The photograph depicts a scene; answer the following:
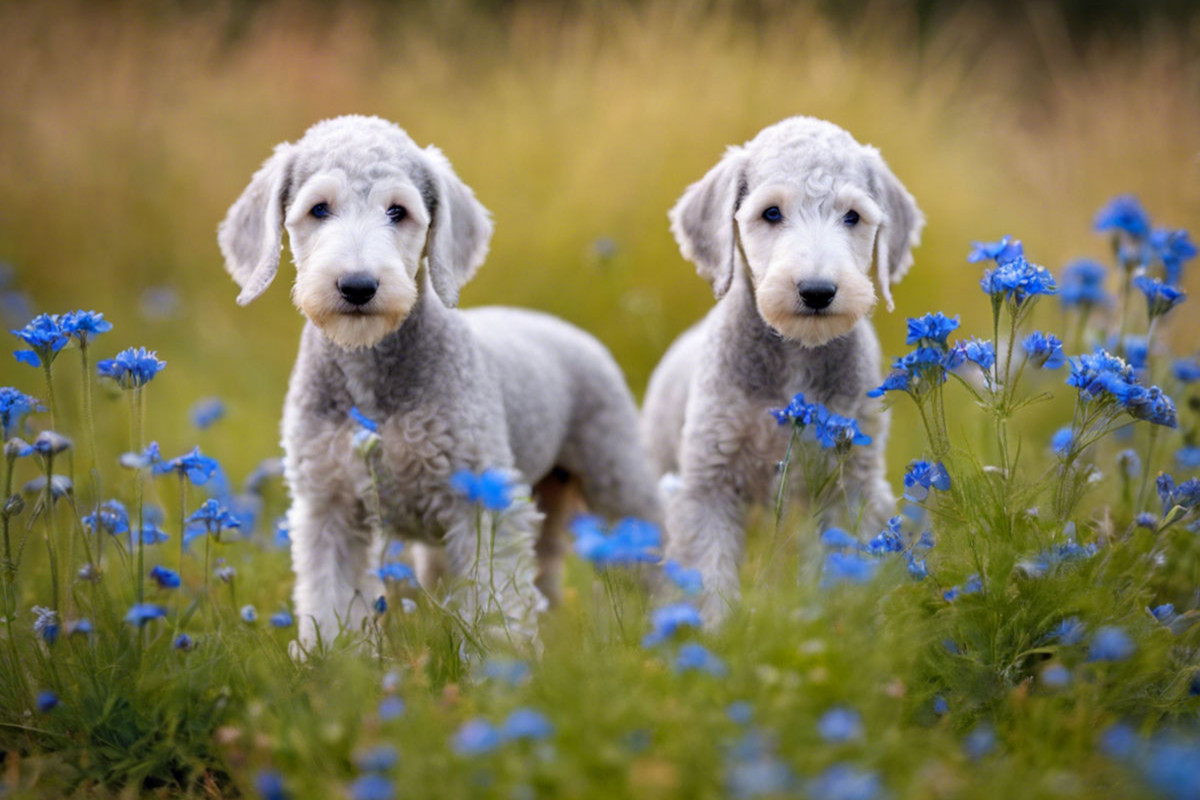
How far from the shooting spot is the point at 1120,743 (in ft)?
7.80

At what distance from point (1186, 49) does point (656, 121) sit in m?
6.72

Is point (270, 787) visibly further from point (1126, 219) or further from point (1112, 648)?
point (1126, 219)

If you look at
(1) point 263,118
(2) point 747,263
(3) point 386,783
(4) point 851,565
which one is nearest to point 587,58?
(1) point 263,118

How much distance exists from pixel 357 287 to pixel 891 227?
6.64 ft

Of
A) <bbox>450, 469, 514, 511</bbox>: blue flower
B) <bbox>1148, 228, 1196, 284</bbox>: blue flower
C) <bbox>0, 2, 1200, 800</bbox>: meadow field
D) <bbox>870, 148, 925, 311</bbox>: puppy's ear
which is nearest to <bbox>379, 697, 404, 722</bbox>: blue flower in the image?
<bbox>0, 2, 1200, 800</bbox>: meadow field

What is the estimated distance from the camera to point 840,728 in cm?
228

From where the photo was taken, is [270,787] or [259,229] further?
[259,229]

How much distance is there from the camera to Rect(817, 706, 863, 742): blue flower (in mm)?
2279

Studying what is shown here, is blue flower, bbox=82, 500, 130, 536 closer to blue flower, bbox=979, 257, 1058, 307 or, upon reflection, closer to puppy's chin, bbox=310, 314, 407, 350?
puppy's chin, bbox=310, 314, 407, 350

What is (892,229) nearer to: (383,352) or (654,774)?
(383,352)

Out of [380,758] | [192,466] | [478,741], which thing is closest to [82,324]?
[192,466]

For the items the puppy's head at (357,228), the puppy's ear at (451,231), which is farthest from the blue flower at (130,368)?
the puppy's ear at (451,231)

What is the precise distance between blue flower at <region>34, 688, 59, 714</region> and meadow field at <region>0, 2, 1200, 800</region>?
0.19 ft

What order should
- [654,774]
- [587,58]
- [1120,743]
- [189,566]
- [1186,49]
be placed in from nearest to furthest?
1. [654,774]
2. [1120,743]
3. [189,566]
4. [587,58]
5. [1186,49]
